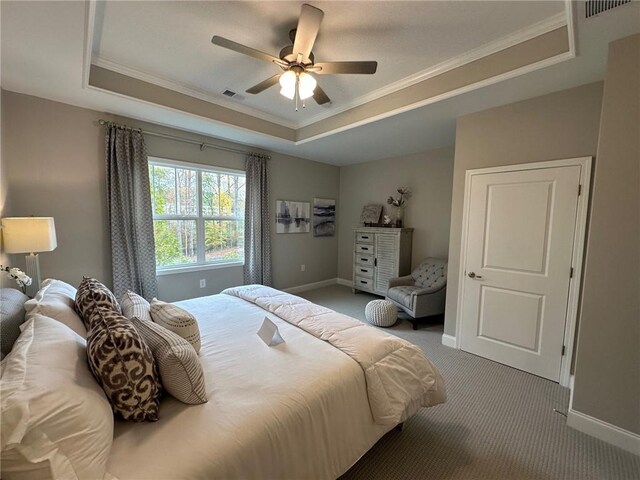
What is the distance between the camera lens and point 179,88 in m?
2.89

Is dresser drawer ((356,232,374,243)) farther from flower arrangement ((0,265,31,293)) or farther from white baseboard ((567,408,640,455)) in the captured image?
flower arrangement ((0,265,31,293))

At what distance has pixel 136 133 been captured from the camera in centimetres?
318

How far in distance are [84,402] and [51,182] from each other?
2930 mm

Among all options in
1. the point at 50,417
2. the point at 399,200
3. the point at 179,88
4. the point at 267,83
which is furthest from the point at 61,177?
the point at 399,200

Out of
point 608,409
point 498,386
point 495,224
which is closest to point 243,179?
point 495,224

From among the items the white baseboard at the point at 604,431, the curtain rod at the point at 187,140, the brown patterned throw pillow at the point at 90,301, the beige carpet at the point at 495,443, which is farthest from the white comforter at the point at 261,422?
the curtain rod at the point at 187,140

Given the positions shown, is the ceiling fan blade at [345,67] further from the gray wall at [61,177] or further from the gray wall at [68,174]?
the gray wall at [61,177]

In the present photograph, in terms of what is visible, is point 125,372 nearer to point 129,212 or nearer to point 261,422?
point 261,422

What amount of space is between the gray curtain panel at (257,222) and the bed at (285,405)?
233cm

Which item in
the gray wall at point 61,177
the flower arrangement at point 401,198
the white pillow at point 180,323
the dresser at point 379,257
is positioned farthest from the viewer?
the flower arrangement at point 401,198

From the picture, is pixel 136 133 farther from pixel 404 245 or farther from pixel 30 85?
pixel 404 245

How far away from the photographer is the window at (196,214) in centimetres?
357

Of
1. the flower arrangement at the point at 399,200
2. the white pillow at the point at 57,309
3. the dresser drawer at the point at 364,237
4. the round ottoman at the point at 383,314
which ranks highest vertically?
the flower arrangement at the point at 399,200

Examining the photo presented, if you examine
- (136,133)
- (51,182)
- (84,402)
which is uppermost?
(136,133)
